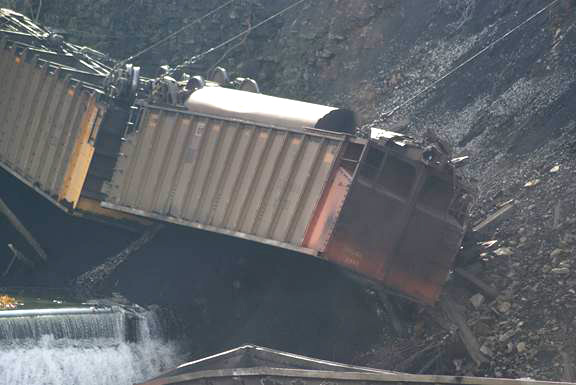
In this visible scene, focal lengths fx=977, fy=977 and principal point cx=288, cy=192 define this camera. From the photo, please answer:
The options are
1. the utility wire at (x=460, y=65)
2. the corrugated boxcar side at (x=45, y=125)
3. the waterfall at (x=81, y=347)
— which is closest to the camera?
the waterfall at (x=81, y=347)

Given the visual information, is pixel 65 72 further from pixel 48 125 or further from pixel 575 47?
pixel 575 47

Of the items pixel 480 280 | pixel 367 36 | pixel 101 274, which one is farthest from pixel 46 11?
pixel 480 280

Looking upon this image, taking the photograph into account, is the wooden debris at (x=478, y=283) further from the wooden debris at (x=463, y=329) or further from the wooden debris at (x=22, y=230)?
the wooden debris at (x=22, y=230)

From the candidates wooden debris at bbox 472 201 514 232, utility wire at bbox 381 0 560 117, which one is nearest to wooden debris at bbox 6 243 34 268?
utility wire at bbox 381 0 560 117

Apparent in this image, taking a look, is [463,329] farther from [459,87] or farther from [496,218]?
[459,87]

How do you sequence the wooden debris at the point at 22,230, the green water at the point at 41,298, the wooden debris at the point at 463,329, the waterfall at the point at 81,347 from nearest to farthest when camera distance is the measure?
the wooden debris at the point at 463,329, the waterfall at the point at 81,347, the green water at the point at 41,298, the wooden debris at the point at 22,230

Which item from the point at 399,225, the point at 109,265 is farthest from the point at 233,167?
the point at 109,265

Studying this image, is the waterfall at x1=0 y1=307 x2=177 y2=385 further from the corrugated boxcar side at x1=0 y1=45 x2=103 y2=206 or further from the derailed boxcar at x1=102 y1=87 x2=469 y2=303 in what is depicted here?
the corrugated boxcar side at x1=0 y1=45 x2=103 y2=206

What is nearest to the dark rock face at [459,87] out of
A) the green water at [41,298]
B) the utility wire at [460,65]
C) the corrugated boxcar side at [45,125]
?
the utility wire at [460,65]
